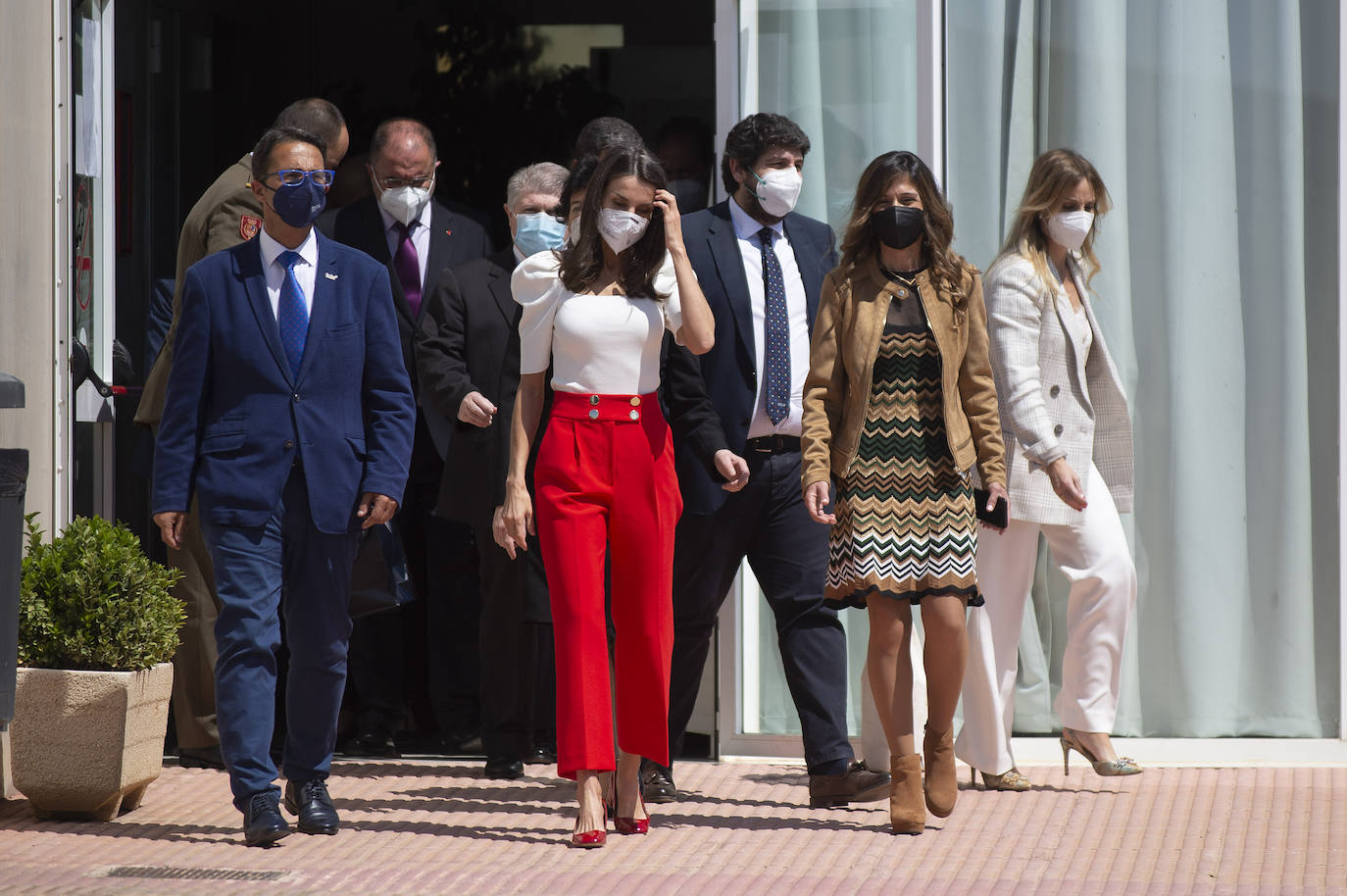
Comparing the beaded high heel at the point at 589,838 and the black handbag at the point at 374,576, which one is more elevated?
the black handbag at the point at 374,576

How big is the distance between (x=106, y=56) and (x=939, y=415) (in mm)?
3510

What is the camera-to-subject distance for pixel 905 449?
5320mm

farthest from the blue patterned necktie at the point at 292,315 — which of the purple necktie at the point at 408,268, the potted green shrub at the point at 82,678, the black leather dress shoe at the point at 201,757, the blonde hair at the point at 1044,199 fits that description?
the blonde hair at the point at 1044,199

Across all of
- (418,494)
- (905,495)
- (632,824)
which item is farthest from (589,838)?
(418,494)

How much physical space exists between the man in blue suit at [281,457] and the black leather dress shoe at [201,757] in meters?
1.29

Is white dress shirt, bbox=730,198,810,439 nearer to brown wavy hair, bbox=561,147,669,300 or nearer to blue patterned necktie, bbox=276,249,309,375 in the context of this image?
brown wavy hair, bbox=561,147,669,300

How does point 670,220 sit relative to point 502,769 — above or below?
above

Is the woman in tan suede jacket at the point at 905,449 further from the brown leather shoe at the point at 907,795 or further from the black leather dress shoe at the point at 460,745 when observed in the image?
the black leather dress shoe at the point at 460,745

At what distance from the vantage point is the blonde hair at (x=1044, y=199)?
19.7 ft

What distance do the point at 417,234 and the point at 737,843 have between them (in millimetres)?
2719

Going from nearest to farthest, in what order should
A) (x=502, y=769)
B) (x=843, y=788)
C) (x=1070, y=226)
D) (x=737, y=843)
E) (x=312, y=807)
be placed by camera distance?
1. (x=737, y=843)
2. (x=312, y=807)
3. (x=843, y=788)
4. (x=1070, y=226)
5. (x=502, y=769)

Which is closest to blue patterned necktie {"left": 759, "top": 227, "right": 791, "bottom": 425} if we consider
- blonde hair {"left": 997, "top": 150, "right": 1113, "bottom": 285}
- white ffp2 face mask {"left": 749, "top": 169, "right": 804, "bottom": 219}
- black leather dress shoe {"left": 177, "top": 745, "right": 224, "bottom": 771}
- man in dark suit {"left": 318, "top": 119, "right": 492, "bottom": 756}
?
white ffp2 face mask {"left": 749, "top": 169, "right": 804, "bottom": 219}

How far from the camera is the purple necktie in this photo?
6.82 m

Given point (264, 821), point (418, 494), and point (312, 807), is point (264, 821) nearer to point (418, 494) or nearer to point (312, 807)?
point (312, 807)
